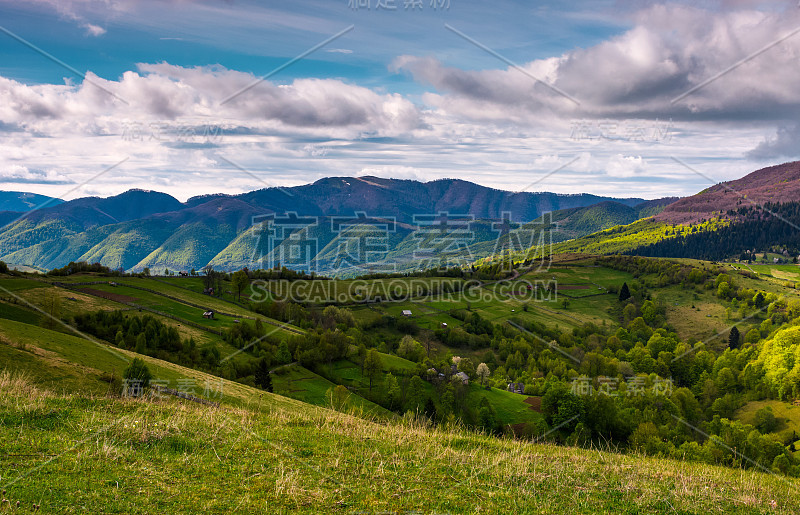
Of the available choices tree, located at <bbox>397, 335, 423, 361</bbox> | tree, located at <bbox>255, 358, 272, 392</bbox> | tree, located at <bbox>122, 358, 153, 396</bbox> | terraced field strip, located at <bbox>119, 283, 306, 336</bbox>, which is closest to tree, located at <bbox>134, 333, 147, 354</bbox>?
tree, located at <bbox>255, 358, 272, 392</bbox>

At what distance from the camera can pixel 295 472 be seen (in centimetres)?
1120

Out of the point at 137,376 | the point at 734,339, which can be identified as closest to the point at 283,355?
the point at 137,376

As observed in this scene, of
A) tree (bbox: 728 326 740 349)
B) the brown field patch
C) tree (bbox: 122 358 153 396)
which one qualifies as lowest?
tree (bbox: 728 326 740 349)

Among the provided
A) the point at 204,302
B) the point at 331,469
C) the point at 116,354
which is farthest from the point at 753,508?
the point at 204,302

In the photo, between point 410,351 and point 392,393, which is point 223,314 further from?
point 392,393

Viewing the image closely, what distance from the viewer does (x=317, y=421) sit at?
1775 cm

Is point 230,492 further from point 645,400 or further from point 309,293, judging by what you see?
point 309,293

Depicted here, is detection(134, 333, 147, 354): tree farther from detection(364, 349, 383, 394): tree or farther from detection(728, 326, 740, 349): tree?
detection(728, 326, 740, 349): tree

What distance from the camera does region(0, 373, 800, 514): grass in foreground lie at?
9609 millimetres

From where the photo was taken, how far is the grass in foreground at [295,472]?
9609 mm

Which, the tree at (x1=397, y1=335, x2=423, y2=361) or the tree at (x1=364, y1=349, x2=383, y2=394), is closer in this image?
the tree at (x1=364, y1=349, x2=383, y2=394)

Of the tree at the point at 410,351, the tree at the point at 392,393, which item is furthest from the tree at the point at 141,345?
the tree at the point at 410,351

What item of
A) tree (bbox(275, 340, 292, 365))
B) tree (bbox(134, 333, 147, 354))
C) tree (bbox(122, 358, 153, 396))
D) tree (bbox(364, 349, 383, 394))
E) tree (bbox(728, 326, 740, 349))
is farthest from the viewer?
tree (bbox(728, 326, 740, 349))

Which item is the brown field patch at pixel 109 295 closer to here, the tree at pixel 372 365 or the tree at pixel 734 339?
the tree at pixel 372 365
